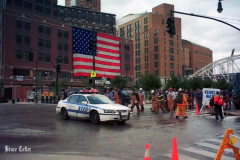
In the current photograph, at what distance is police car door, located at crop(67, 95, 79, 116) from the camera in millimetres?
13734

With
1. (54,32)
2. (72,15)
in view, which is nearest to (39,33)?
(54,32)

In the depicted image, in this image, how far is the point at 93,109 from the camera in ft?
41.5

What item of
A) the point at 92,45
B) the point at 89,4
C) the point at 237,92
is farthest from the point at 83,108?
the point at 89,4

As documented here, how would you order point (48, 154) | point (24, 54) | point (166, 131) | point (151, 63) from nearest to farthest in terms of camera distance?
point (48, 154)
point (166, 131)
point (24, 54)
point (151, 63)

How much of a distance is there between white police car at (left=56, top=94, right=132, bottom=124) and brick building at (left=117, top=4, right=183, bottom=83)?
79941mm

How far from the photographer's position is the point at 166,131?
1062 cm

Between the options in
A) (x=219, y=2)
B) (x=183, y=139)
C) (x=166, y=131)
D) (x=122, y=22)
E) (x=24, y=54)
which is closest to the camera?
(x=183, y=139)

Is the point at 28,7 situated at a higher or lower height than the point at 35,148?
higher

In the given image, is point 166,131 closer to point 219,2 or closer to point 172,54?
point 219,2

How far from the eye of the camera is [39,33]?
6150 cm

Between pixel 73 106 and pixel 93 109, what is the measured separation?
1.72m

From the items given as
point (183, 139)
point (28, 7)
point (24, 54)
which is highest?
point (28, 7)

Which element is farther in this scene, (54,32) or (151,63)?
(151,63)

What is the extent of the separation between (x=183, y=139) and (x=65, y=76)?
59.6 m
